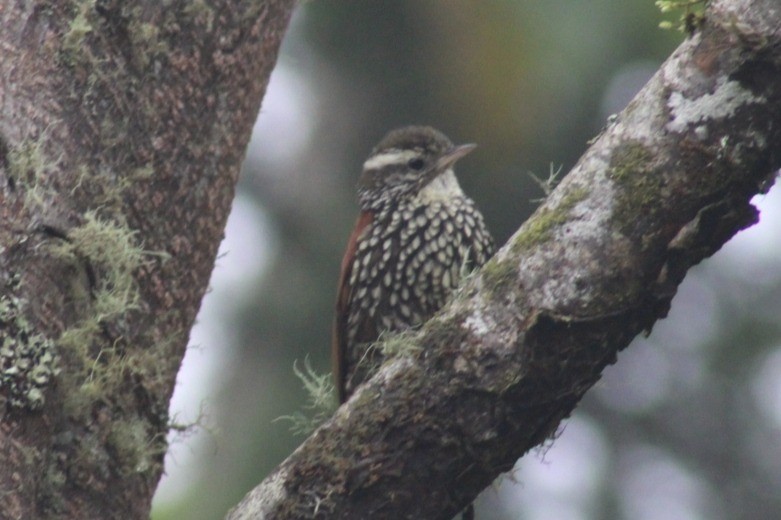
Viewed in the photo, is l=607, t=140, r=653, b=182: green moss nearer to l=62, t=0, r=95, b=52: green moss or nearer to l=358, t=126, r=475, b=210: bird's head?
l=62, t=0, r=95, b=52: green moss

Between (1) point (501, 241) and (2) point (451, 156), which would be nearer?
(2) point (451, 156)

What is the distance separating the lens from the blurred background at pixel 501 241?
8.62m

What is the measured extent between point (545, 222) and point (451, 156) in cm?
236

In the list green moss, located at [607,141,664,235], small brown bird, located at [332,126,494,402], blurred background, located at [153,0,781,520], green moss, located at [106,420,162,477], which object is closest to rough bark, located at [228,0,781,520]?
green moss, located at [607,141,664,235]

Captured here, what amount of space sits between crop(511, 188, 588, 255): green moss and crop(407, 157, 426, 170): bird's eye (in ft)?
7.85

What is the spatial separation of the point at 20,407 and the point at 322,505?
76 centimetres

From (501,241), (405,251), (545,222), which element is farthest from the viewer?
(501,241)

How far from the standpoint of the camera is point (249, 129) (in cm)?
386

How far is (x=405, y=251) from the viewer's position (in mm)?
4961

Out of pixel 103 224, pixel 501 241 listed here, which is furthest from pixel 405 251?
pixel 501 241

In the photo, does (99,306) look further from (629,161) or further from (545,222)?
(629,161)

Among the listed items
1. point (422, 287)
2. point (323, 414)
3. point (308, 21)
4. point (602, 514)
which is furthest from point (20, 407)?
point (308, 21)

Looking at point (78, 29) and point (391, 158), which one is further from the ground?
point (391, 158)

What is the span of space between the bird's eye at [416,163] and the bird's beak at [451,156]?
8cm
